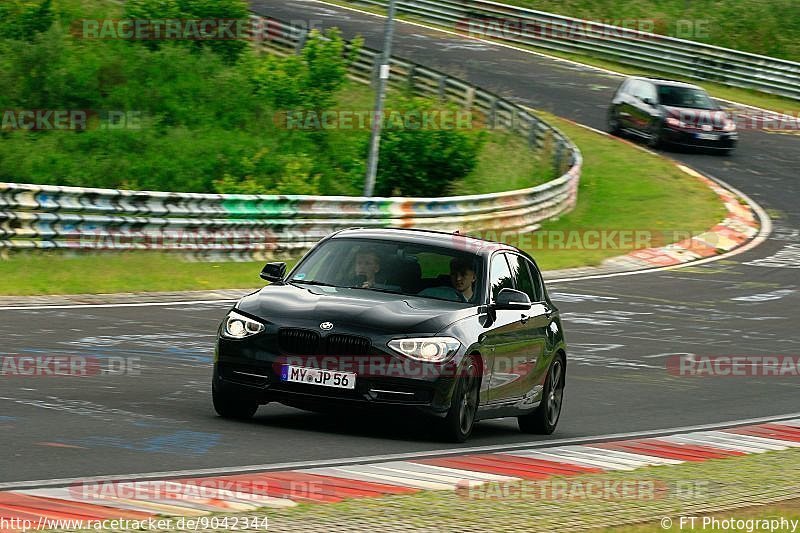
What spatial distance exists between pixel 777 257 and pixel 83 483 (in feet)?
71.7

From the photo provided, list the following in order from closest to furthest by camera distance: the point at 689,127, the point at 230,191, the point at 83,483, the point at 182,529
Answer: the point at 182,529 → the point at 83,483 → the point at 230,191 → the point at 689,127

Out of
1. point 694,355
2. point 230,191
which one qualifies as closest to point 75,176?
point 230,191

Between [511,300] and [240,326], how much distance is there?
1953 mm

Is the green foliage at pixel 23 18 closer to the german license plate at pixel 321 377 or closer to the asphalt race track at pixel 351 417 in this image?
the asphalt race track at pixel 351 417

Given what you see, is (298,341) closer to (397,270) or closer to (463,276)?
(397,270)

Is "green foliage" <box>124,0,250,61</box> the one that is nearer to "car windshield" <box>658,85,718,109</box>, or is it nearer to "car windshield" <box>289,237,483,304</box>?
"car windshield" <box>658,85,718,109</box>

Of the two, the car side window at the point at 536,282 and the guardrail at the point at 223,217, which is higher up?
the car side window at the point at 536,282

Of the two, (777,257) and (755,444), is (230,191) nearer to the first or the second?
(777,257)

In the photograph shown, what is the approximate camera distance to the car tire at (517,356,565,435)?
11.3 meters

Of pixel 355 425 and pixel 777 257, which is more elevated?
pixel 355 425

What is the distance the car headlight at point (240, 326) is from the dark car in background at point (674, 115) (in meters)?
28.9

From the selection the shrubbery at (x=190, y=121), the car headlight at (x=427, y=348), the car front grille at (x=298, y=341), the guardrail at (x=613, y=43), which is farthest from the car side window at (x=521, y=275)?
the guardrail at (x=613, y=43)

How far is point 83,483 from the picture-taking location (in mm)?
7145

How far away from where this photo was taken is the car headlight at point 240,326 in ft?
31.4
